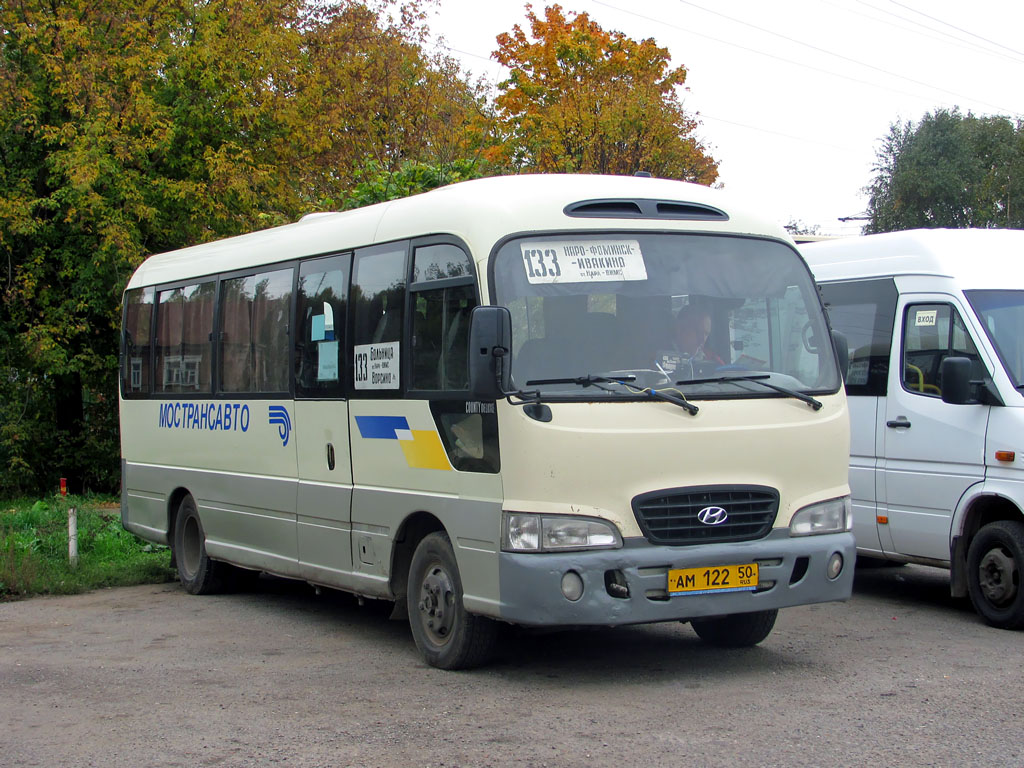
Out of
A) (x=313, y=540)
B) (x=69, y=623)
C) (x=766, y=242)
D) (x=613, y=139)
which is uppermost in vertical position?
(x=613, y=139)

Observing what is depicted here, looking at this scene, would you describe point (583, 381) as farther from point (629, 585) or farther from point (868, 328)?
point (868, 328)

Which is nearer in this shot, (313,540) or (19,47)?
(313,540)

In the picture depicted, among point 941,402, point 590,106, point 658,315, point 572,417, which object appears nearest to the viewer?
point 572,417

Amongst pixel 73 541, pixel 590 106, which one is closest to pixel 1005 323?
pixel 73 541

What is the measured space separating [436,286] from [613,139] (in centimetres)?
2043

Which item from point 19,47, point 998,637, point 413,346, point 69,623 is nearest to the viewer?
point 413,346

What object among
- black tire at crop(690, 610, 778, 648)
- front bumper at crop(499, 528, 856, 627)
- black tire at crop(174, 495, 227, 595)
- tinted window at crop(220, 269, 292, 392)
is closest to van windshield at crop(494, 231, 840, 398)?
front bumper at crop(499, 528, 856, 627)

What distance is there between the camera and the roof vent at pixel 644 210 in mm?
7691

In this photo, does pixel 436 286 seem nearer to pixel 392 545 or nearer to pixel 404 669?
pixel 392 545

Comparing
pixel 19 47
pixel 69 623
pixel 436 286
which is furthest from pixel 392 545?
pixel 19 47

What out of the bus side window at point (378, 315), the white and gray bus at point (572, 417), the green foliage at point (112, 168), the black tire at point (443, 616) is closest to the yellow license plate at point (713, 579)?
the white and gray bus at point (572, 417)

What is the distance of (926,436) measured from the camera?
9945mm

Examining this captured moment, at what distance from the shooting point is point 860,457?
10.6m

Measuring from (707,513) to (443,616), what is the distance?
5.81ft
